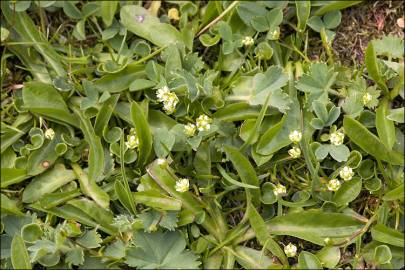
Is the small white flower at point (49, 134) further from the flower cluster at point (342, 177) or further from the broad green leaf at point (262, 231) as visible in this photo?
the flower cluster at point (342, 177)

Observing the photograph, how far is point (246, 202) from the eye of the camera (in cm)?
256

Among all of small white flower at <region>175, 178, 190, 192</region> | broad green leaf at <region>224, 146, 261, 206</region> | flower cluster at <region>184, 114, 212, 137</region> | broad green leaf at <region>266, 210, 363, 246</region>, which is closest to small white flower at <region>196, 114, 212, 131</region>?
flower cluster at <region>184, 114, 212, 137</region>

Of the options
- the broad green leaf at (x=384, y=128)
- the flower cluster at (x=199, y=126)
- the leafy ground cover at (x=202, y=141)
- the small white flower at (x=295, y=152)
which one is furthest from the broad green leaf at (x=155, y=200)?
the broad green leaf at (x=384, y=128)

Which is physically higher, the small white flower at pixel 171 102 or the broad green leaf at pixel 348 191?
the small white flower at pixel 171 102

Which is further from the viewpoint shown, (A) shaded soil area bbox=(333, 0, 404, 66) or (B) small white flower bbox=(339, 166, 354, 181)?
(A) shaded soil area bbox=(333, 0, 404, 66)

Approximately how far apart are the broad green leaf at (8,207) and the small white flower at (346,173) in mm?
1267

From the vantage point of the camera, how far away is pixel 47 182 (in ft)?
8.45

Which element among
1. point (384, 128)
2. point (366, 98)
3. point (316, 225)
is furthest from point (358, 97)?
point (316, 225)

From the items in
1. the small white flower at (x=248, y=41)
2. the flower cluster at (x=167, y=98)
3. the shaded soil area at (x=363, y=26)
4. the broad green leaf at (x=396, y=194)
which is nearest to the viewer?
the broad green leaf at (x=396, y=194)

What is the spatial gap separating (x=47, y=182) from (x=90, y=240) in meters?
0.31

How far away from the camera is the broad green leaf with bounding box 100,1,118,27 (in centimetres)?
268

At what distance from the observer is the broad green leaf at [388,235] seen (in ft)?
7.81

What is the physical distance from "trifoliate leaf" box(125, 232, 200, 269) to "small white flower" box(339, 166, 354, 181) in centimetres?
65

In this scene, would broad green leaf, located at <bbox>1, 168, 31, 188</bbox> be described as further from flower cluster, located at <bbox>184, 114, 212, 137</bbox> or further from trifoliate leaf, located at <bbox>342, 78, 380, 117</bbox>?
trifoliate leaf, located at <bbox>342, 78, 380, 117</bbox>
